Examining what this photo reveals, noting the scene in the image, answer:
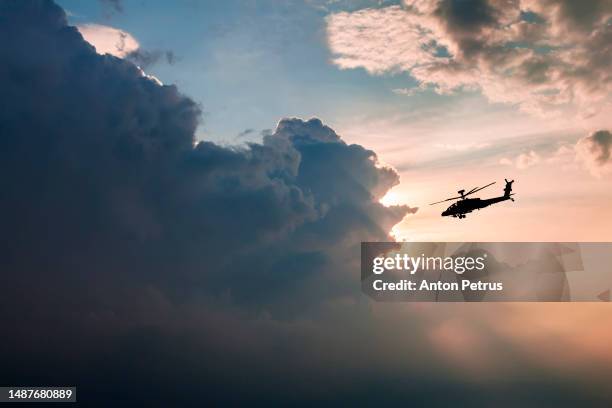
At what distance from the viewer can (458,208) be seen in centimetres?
13812

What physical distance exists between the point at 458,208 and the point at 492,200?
9.11 m

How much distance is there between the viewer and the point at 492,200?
13638 centimetres
